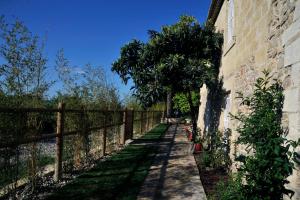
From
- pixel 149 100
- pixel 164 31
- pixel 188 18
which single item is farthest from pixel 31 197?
pixel 188 18

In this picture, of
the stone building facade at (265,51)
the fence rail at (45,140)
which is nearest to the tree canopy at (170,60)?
the stone building facade at (265,51)

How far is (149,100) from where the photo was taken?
11148 millimetres

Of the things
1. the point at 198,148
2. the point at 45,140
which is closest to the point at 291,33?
the point at 45,140

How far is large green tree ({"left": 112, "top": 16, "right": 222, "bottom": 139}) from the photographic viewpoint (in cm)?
1102

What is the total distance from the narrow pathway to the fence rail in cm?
200

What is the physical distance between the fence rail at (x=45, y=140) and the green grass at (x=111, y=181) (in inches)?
23.3

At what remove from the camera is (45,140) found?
23.1 feet

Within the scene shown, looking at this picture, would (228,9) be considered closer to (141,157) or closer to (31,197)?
(141,157)

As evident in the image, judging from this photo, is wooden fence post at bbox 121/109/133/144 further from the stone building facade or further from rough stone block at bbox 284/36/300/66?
rough stone block at bbox 284/36/300/66

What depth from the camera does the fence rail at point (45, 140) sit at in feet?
17.8

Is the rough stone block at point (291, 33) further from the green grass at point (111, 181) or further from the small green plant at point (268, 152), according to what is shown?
the green grass at point (111, 181)

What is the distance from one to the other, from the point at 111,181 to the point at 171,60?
5192 mm

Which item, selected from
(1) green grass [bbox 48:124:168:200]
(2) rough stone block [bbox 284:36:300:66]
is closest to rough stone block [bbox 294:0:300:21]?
(2) rough stone block [bbox 284:36:300:66]

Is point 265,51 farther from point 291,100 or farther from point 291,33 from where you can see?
point 291,100
